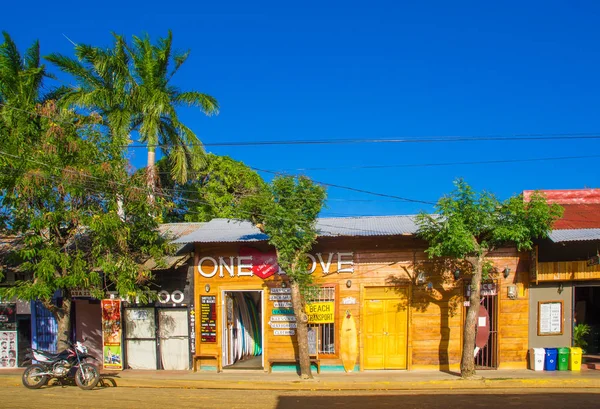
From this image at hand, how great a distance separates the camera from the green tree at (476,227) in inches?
484

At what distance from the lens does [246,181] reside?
2684 centimetres

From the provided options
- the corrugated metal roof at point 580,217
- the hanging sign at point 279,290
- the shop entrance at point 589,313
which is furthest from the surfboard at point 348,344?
the shop entrance at point 589,313

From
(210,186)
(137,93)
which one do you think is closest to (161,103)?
(137,93)

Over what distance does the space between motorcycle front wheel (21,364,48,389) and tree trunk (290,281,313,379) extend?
5.89 metres

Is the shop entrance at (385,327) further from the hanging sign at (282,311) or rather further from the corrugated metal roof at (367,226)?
the hanging sign at (282,311)

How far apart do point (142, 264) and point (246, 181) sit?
13.6 meters

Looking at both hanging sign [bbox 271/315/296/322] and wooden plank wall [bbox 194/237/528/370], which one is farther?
hanging sign [bbox 271/315/296/322]

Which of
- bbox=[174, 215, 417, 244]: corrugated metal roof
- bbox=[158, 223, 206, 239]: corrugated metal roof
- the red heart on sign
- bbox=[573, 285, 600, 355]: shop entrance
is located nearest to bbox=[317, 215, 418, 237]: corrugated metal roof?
bbox=[174, 215, 417, 244]: corrugated metal roof

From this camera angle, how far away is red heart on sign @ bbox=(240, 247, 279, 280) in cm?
1471

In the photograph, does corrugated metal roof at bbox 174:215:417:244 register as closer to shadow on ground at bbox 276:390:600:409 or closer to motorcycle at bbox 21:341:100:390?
motorcycle at bbox 21:341:100:390

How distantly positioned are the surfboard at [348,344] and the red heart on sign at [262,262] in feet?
7.81

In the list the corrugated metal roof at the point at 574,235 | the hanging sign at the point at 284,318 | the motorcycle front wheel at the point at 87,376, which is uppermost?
the corrugated metal roof at the point at 574,235

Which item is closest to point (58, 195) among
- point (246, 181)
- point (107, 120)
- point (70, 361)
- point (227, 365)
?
point (70, 361)

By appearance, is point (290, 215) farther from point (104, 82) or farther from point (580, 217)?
point (104, 82)
